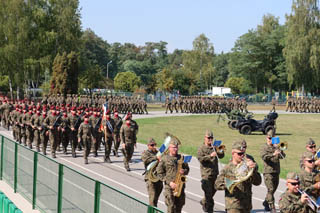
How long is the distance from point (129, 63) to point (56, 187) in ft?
353

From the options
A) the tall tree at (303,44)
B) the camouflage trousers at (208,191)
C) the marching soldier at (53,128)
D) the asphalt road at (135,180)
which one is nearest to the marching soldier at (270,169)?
the asphalt road at (135,180)

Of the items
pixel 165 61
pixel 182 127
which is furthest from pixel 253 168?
pixel 165 61

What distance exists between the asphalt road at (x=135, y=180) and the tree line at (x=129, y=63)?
1365 inches

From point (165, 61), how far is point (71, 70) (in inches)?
3751

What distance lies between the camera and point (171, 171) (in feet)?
28.3

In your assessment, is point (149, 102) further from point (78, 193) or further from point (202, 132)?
point (78, 193)

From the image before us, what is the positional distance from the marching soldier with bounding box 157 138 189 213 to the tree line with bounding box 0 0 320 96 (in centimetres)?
4435

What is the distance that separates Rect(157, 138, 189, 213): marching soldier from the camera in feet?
Result: 28.3

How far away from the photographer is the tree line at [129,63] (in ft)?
190

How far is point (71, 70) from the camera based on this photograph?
5259cm

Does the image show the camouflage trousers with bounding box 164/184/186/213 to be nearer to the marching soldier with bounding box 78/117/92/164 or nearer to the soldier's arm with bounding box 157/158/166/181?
the soldier's arm with bounding box 157/158/166/181

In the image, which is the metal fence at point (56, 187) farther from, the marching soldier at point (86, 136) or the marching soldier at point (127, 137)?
the marching soldier at point (86, 136)

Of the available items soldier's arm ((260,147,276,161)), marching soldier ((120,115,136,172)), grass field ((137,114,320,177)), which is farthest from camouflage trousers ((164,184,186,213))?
grass field ((137,114,320,177))

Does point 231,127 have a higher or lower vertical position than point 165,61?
lower
